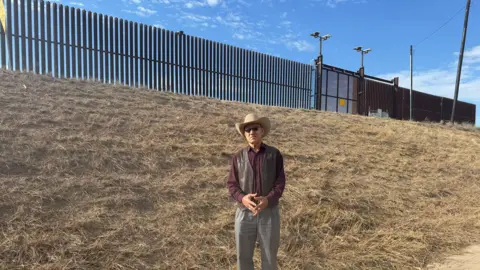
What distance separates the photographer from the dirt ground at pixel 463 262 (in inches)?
162

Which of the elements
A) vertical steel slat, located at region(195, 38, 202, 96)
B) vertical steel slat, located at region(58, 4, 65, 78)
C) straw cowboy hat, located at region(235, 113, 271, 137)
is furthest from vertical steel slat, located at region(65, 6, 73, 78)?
straw cowboy hat, located at region(235, 113, 271, 137)

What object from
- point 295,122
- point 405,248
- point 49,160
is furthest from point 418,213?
point 49,160

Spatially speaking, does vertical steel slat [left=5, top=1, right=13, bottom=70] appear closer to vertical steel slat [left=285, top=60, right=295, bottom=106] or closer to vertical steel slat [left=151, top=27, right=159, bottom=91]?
vertical steel slat [left=151, top=27, right=159, bottom=91]

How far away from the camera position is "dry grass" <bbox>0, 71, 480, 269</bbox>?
3.66 m

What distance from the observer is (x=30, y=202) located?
3.89 metres

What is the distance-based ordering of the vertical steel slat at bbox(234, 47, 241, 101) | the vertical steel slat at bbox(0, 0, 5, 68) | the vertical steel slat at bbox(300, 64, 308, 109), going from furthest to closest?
the vertical steel slat at bbox(300, 64, 308, 109)
the vertical steel slat at bbox(234, 47, 241, 101)
the vertical steel slat at bbox(0, 0, 5, 68)

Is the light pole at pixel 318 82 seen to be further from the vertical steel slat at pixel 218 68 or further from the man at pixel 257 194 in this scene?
the man at pixel 257 194

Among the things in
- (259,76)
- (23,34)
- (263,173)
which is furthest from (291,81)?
(263,173)

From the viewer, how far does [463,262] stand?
4.27m

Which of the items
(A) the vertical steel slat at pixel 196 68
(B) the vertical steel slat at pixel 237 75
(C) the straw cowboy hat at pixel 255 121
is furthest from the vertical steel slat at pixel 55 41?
(C) the straw cowboy hat at pixel 255 121

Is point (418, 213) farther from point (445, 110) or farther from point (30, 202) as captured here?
point (445, 110)

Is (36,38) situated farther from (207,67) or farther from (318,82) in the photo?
(318,82)

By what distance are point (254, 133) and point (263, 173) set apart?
0.33 meters

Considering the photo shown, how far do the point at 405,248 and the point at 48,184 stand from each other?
14.2 feet
